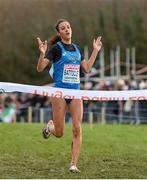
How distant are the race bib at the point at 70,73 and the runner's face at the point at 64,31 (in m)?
0.45

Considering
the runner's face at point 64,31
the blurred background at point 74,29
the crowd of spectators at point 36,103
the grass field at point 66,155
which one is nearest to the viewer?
the grass field at point 66,155

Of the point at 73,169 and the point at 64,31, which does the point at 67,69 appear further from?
the point at 73,169

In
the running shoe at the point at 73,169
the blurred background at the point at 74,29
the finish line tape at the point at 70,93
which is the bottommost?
the running shoe at the point at 73,169

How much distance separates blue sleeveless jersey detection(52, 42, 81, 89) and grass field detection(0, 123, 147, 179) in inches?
52.2

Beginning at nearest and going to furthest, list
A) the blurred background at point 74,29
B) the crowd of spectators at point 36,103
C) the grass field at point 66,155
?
the grass field at point 66,155 < the crowd of spectators at point 36,103 < the blurred background at point 74,29

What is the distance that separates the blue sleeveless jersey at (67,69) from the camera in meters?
8.52

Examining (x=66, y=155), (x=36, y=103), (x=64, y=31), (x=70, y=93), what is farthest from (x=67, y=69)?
(x=36, y=103)

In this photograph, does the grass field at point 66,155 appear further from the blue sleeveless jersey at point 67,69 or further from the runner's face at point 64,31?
the runner's face at point 64,31

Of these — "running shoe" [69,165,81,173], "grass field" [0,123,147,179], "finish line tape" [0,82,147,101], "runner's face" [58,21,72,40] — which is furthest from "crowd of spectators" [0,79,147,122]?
"running shoe" [69,165,81,173]

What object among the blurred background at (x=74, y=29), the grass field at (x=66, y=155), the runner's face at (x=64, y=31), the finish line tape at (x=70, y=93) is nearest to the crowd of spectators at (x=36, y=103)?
the grass field at (x=66, y=155)

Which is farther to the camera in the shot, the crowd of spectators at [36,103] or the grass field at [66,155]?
the crowd of spectators at [36,103]

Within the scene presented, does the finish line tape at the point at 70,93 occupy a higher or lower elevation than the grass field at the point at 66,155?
higher

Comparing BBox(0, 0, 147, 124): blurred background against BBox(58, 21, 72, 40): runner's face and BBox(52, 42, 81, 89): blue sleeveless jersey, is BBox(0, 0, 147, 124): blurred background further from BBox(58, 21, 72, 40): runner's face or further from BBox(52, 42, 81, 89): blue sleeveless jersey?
BBox(52, 42, 81, 89): blue sleeveless jersey

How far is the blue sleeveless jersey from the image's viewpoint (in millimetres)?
8523
